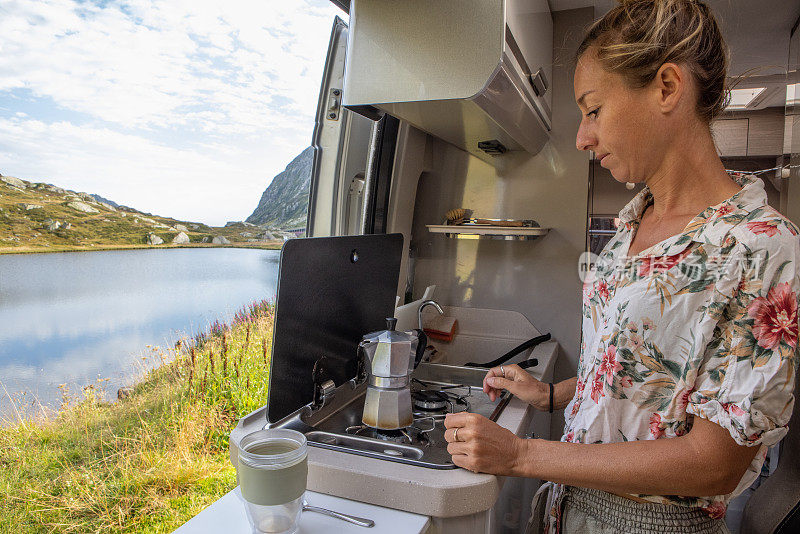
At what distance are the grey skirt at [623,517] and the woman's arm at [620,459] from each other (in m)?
0.10

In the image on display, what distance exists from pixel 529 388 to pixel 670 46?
889 millimetres

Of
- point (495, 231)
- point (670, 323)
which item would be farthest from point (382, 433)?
point (495, 231)

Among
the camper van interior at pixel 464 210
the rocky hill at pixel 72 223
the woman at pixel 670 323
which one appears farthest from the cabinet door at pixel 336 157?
the woman at pixel 670 323

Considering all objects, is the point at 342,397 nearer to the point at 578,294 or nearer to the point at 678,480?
the point at 678,480

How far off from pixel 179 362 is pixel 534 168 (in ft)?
5.79

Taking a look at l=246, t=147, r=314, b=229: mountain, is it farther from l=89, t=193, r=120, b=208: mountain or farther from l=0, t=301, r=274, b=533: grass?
l=89, t=193, r=120, b=208: mountain

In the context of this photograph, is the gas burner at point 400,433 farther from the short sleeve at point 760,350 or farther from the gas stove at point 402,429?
the short sleeve at point 760,350

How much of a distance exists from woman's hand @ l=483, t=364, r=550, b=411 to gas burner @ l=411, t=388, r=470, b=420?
0.09 metres

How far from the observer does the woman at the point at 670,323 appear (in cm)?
85

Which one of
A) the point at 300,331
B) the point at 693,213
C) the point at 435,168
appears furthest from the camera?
the point at 435,168

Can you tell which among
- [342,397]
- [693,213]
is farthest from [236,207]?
[693,213]

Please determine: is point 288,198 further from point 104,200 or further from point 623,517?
point 623,517

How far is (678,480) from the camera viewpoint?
0.91m

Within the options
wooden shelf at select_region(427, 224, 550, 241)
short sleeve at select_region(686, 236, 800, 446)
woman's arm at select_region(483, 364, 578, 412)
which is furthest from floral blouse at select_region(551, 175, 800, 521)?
wooden shelf at select_region(427, 224, 550, 241)
